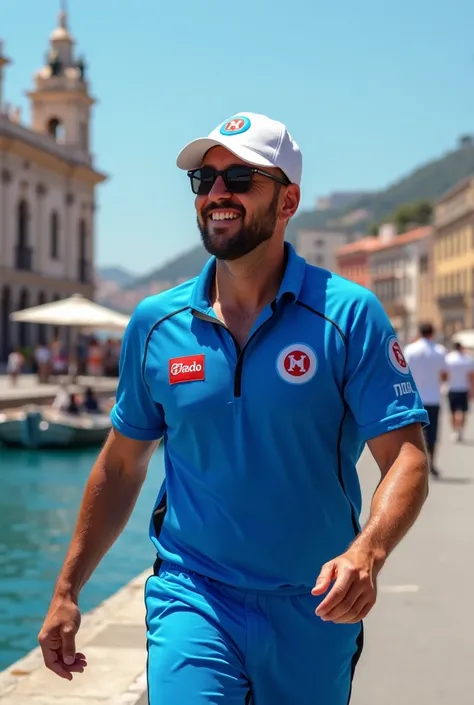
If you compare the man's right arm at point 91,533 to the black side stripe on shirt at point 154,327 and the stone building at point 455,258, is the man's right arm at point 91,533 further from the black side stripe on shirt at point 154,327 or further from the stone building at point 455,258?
the stone building at point 455,258

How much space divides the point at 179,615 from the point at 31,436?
68.3 feet

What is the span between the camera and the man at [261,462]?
9.75 feet

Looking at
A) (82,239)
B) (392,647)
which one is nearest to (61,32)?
(82,239)

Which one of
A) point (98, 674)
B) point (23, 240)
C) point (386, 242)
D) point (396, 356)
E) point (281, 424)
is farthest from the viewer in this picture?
point (386, 242)

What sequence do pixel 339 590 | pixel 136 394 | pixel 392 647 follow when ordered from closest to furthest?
pixel 339 590, pixel 136 394, pixel 392 647

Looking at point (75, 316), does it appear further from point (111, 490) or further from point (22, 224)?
point (22, 224)

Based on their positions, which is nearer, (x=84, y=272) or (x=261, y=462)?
(x=261, y=462)

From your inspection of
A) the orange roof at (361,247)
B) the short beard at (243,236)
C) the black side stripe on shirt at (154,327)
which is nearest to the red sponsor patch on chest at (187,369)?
the black side stripe on shirt at (154,327)

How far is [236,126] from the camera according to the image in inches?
127

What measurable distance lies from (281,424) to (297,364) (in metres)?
0.15

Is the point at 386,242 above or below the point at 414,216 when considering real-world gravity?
below

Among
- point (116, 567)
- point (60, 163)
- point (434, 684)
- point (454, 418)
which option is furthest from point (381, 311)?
point (60, 163)

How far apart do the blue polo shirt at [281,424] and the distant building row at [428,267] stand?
3392 inches

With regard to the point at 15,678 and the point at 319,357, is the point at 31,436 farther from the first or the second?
the point at 319,357
